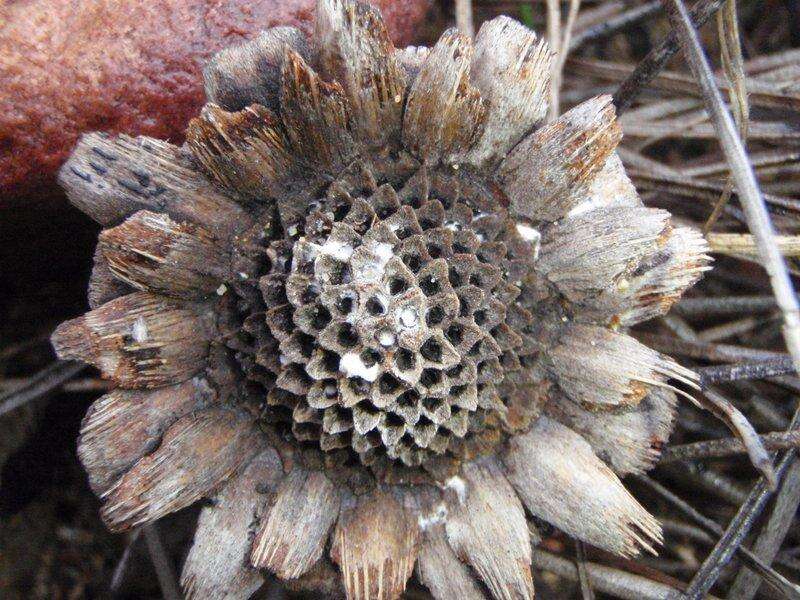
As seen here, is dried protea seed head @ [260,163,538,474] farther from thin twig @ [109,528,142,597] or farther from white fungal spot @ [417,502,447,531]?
thin twig @ [109,528,142,597]

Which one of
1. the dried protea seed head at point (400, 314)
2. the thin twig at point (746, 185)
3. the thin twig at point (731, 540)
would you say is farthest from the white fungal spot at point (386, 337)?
the thin twig at point (731, 540)

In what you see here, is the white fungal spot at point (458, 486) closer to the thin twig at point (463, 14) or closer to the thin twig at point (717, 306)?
the thin twig at point (717, 306)

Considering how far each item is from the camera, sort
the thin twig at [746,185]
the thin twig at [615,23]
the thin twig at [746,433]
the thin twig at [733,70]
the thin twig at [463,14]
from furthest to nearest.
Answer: the thin twig at [615,23]
the thin twig at [463,14]
the thin twig at [733,70]
the thin twig at [746,433]
the thin twig at [746,185]

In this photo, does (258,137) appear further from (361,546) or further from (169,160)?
→ (361,546)

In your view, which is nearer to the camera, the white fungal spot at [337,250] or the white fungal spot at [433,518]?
the white fungal spot at [337,250]

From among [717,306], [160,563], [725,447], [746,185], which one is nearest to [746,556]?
[725,447]

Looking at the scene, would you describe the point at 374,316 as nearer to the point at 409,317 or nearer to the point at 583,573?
the point at 409,317

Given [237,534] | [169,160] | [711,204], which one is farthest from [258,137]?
[711,204]
